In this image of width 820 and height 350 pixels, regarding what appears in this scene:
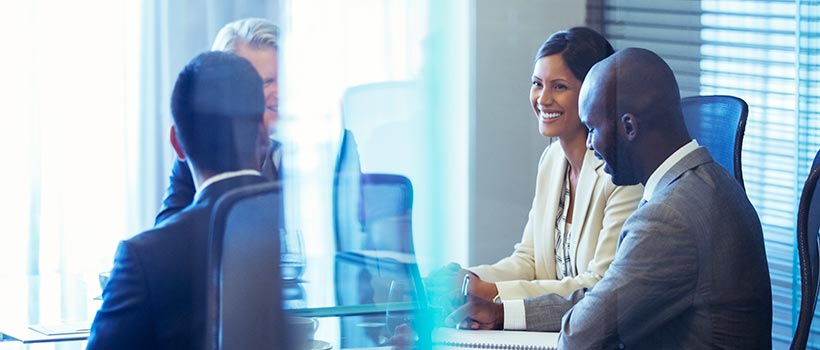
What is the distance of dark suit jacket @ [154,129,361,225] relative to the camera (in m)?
0.92

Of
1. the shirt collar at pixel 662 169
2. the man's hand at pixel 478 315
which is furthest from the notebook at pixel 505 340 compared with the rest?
the shirt collar at pixel 662 169

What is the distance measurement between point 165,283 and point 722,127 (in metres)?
0.96

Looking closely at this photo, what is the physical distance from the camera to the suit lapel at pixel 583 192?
158cm

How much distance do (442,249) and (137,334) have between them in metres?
0.35

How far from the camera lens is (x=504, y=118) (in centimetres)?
126

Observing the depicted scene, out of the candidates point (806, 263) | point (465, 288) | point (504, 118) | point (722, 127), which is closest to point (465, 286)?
point (465, 288)

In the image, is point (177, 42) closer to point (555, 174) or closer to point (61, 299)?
point (61, 299)

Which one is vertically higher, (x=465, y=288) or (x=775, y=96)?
(x=775, y=96)

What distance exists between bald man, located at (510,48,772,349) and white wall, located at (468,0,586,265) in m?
0.15

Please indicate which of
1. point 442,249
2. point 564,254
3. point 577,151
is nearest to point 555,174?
point 577,151

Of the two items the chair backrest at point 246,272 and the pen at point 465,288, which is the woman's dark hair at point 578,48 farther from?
the chair backrest at point 246,272

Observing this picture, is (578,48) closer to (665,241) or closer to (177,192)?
(665,241)

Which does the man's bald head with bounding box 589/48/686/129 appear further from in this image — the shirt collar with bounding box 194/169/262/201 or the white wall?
the shirt collar with bounding box 194/169/262/201

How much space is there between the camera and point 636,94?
4.78 feet
